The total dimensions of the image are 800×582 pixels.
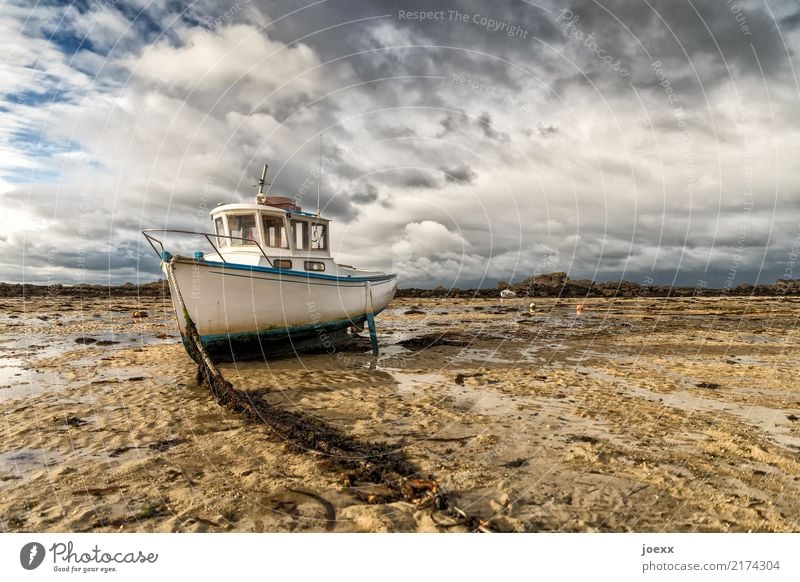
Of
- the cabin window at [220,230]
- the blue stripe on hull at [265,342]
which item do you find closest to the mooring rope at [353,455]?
the blue stripe on hull at [265,342]

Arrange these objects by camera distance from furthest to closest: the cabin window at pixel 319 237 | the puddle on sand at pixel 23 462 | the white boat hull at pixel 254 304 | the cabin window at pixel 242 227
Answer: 1. the cabin window at pixel 319 237
2. the cabin window at pixel 242 227
3. the white boat hull at pixel 254 304
4. the puddle on sand at pixel 23 462

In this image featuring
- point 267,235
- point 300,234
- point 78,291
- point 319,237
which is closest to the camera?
point 267,235

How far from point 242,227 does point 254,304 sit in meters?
3.07

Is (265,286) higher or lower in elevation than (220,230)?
lower

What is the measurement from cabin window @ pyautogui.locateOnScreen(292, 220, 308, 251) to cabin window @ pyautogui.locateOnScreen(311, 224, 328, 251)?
558mm

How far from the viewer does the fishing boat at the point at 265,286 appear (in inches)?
382

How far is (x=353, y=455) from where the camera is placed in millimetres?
4992

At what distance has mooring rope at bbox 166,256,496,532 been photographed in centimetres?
383

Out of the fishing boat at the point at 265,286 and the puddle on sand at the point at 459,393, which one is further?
the fishing boat at the point at 265,286

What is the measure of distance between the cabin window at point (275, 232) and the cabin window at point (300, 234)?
1.29ft

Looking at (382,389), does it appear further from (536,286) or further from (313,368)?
(536,286)

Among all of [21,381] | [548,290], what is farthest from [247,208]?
[548,290]

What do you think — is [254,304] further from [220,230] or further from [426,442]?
[426,442]

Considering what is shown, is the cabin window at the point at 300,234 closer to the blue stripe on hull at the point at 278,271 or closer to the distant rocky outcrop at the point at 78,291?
the blue stripe on hull at the point at 278,271
